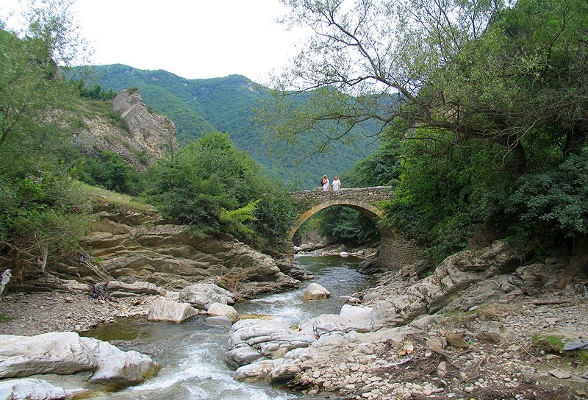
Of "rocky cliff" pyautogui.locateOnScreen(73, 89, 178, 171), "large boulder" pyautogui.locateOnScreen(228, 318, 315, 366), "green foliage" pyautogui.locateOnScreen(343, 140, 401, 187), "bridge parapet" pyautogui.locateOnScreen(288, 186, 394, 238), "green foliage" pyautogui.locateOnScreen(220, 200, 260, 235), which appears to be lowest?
"large boulder" pyautogui.locateOnScreen(228, 318, 315, 366)

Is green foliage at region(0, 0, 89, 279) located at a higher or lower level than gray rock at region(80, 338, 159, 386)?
higher

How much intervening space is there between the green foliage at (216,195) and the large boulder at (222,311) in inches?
185

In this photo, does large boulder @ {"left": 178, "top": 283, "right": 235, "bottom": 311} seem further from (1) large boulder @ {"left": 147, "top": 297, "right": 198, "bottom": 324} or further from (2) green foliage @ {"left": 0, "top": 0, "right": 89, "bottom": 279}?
(2) green foliage @ {"left": 0, "top": 0, "right": 89, "bottom": 279}

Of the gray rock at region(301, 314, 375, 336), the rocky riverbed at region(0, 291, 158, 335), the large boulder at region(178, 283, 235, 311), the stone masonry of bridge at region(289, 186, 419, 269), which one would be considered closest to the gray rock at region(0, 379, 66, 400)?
the rocky riverbed at region(0, 291, 158, 335)

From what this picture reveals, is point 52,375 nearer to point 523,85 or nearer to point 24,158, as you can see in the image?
point 24,158

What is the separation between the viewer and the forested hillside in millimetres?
54369

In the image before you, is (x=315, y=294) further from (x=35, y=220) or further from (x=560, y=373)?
(x=560, y=373)

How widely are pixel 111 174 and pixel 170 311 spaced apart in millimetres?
17924

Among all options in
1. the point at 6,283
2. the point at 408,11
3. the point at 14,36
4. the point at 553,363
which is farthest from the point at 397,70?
the point at 6,283

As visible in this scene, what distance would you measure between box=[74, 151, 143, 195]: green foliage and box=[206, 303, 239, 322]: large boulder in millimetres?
15975

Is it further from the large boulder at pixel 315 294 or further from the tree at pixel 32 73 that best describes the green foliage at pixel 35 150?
the large boulder at pixel 315 294

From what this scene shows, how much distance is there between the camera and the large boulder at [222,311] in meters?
11.8

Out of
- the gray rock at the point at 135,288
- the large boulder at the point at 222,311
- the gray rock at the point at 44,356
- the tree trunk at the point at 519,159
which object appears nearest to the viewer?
the gray rock at the point at 44,356

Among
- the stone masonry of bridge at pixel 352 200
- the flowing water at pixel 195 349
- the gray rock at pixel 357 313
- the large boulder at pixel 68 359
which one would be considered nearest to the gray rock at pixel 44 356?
the large boulder at pixel 68 359
